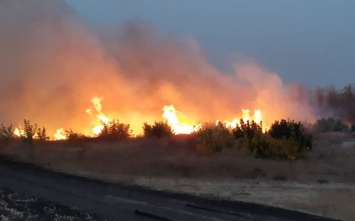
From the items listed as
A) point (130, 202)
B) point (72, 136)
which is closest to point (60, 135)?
point (72, 136)

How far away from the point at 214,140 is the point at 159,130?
1217cm

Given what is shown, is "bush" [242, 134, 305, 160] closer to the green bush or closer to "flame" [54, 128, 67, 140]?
the green bush

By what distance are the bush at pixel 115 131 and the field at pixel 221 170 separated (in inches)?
277

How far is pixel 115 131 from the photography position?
4722 centimetres

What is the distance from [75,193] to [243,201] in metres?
4.70

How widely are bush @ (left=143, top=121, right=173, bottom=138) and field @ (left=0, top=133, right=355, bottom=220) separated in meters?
6.52

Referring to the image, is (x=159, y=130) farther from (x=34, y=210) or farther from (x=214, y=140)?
(x=34, y=210)

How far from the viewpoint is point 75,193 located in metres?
18.9

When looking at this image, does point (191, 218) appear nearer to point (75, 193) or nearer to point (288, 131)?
point (75, 193)

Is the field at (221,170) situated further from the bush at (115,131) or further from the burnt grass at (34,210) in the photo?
the bush at (115,131)

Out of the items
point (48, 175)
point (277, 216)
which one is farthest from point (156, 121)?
point (277, 216)

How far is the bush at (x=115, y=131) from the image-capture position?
153 feet

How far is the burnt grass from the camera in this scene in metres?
14.5

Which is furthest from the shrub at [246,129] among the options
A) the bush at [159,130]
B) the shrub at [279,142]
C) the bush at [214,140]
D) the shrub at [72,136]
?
the shrub at [72,136]
